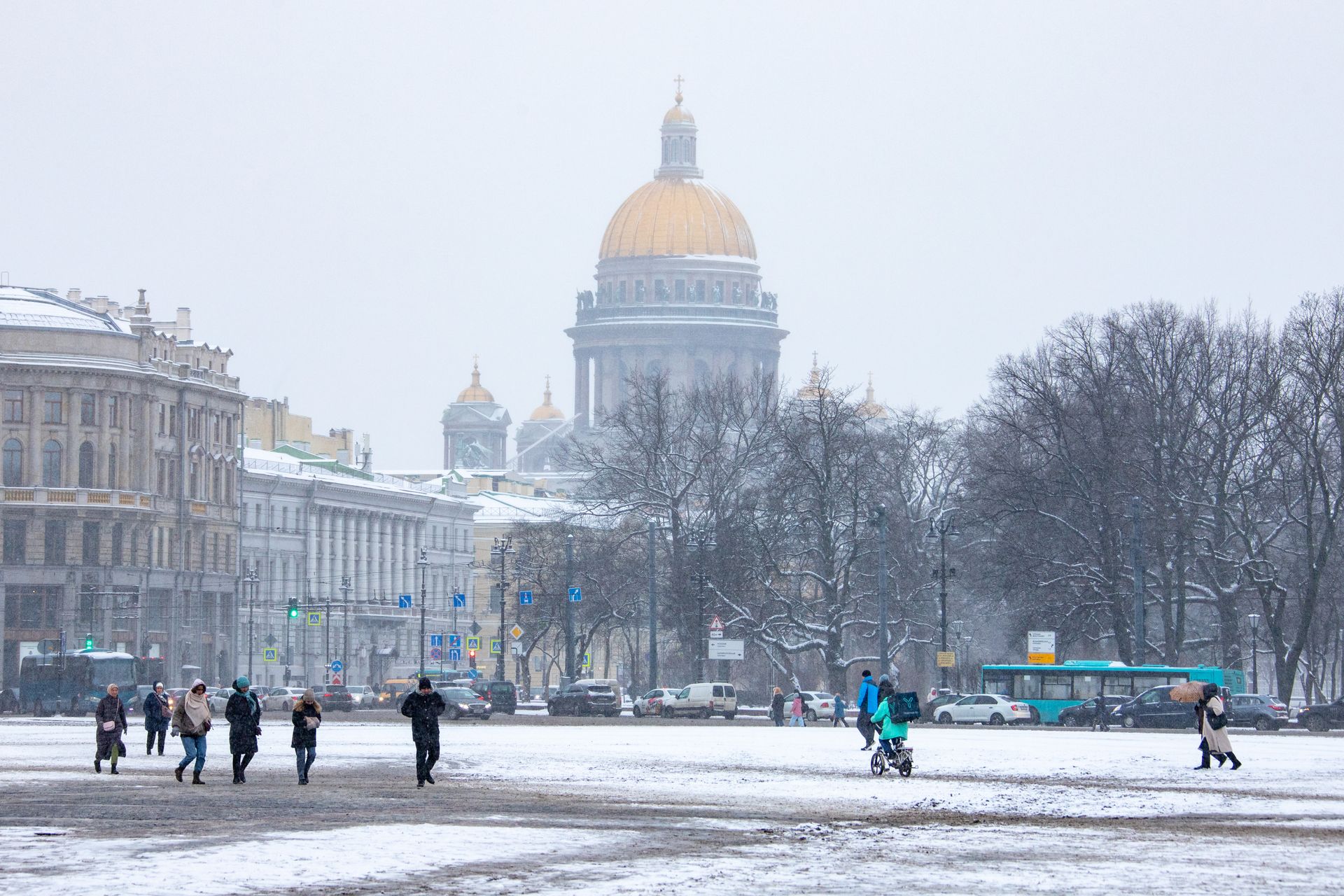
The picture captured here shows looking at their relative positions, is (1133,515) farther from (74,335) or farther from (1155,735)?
(74,335)

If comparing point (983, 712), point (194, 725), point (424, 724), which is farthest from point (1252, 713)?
point (194, 725)

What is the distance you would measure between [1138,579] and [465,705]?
54.9 feet

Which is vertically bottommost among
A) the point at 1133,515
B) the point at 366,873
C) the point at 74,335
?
the point at 366,873

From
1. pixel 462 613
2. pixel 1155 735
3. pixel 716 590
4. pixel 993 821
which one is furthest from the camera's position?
pixel 462 613

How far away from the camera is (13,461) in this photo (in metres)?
99.9

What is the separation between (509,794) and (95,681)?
51288 mm

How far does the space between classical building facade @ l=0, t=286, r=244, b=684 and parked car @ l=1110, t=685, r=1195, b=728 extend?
148 feet

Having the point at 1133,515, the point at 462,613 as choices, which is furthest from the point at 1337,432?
the point at 462,613

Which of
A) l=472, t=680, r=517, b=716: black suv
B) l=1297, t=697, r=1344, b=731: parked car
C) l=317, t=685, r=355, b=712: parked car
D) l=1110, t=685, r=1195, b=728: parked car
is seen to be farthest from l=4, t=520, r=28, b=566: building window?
l=1297, t=697, r=1344, b=731: parked car

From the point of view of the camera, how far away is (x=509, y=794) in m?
27.0

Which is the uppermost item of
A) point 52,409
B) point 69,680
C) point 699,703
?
point 52,409

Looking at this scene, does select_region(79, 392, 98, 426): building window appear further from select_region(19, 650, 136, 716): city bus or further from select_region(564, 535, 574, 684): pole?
select_region(564, 535, 574, 684): pole

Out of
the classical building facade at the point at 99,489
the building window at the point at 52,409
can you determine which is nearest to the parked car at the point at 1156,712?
the classical building facade at the point at 99,489

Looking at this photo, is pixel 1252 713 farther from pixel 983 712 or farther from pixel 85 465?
pixel 85 465
